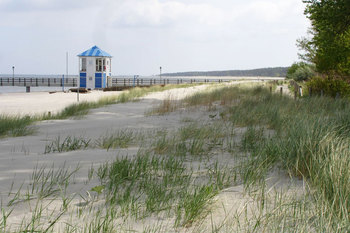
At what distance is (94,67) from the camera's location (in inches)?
1387

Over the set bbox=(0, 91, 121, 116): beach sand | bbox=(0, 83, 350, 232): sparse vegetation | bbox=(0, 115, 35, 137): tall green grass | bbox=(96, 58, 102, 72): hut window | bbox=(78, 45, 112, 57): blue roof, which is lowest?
bbox=(0, 91, 121, 116): beach sand

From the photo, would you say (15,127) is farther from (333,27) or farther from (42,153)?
(333,27)

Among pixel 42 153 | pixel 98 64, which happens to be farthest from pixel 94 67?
pixel 42 153

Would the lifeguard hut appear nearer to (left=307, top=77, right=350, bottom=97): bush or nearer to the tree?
(left=307, top=77, right=350, bottom=97): bush

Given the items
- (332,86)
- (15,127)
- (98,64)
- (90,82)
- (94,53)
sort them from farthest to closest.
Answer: (90,82) → (98,64) → (94,53) → (332,86) → (15,127)

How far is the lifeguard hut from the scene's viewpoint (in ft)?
115

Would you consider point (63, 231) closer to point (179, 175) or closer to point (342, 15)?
point (179, 175)

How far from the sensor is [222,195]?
315 centimetres

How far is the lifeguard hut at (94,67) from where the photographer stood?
35000 millimetres

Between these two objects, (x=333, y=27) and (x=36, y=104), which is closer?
(x=333, y=27)

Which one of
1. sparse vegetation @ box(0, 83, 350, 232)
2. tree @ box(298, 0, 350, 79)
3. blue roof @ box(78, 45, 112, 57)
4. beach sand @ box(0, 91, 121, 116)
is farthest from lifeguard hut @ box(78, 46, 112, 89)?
sparse vegetation @ box(0, 83, 350, 232)

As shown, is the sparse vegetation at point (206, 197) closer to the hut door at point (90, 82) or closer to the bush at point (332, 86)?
the bush at point (332, 86)

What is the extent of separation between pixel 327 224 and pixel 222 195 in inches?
38.9

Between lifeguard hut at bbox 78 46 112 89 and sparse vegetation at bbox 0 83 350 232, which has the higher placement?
lifeguard hut at bbox 78 46 112 89
